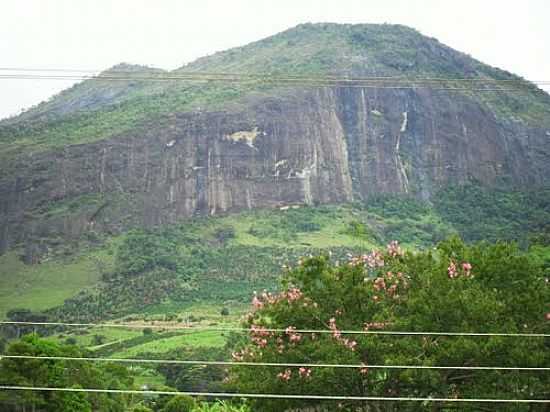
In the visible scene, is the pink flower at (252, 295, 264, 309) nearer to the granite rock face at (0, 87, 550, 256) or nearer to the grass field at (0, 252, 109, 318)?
the grass field at (0, 252, 109, 318)

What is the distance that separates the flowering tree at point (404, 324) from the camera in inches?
800

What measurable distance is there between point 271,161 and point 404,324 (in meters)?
123

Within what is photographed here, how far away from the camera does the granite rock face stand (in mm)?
132000

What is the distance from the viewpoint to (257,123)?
144625mm

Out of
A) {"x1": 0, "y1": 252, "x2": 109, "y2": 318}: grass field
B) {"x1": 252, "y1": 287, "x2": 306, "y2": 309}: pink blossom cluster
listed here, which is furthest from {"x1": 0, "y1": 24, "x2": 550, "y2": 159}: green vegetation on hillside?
{"x1": 252, "y1": 287, "x2": 306, "y2": 309}: pink blossom cluster

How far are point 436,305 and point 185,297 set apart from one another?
80.3 meters

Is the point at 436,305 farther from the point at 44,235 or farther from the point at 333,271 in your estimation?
the point at 44,235

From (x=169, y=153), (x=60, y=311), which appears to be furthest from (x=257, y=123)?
(x=60, y=311)

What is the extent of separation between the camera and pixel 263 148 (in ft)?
472

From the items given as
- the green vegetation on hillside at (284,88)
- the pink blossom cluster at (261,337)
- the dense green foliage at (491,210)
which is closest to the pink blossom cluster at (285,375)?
the pink blossom cluster at (261,337)

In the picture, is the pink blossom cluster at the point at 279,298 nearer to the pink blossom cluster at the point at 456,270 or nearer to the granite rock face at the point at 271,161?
the pink blossom cluster at the point at 456,270

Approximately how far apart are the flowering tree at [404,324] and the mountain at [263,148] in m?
98.4

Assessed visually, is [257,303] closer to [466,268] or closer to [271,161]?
[466,268]

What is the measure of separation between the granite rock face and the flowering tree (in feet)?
327
